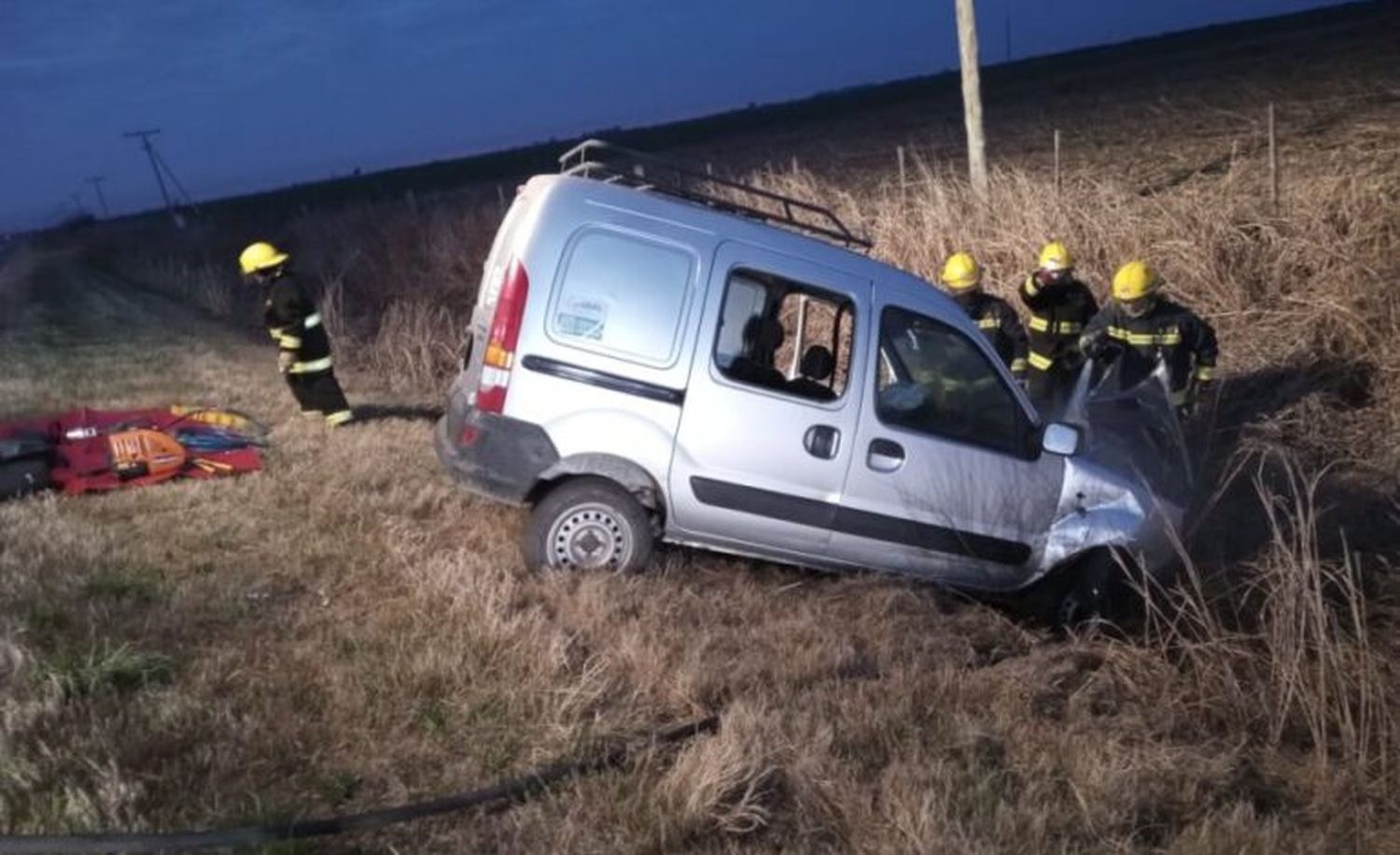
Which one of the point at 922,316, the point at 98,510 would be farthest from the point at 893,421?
the point at 98,510

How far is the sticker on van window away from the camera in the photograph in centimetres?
555

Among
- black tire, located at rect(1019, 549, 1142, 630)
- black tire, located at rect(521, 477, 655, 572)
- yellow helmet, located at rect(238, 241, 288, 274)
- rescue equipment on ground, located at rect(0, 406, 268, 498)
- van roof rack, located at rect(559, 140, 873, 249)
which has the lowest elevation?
black tire, located at rect(1019, 549, 1142, 630)

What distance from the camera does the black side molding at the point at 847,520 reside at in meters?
5.72

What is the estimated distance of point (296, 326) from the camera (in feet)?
29.8

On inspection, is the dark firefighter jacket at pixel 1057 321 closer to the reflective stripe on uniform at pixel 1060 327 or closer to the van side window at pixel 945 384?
the reflective stripe on uniform at pixel 1060 327

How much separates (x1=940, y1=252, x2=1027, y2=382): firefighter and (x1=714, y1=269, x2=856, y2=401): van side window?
8.10 ft

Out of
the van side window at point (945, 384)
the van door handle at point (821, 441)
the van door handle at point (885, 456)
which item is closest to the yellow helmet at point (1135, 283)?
the van side window at point (945, 384)

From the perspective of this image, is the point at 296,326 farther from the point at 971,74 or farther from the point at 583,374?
the point at 971,74

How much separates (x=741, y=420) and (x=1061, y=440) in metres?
1.50

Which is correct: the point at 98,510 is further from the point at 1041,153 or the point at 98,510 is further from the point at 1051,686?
the point at 1041,153

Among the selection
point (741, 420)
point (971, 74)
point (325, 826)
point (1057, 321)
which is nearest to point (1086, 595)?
point (741, 420)

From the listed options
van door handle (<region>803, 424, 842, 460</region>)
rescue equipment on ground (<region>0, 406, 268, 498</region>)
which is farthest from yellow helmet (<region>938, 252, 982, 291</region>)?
rescue equipment on ground (<region>0, 406, 268, 498</region>)

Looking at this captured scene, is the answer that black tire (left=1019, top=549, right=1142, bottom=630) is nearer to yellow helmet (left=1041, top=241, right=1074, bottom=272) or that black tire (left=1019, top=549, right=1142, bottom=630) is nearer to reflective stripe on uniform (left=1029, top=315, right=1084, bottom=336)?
reflective stripe on uniform (left=1029, top=315, right=1084, bottom=336)

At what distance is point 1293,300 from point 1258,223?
2.99 feet
